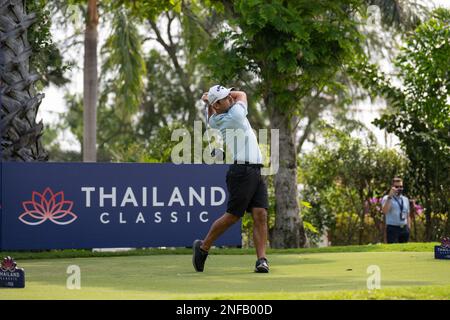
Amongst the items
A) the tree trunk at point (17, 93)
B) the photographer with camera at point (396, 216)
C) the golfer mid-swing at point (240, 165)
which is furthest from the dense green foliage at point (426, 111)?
the golfer mid-swing at point (240, 165)

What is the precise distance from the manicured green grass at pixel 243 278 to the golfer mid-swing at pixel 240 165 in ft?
1.50

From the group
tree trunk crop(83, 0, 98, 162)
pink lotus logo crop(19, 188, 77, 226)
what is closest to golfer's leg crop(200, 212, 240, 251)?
pink lotus logo crop(19, 188, 77, 226)

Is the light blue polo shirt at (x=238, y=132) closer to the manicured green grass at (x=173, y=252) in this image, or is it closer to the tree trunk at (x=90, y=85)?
the manicured green grass at (x=173, y=252)

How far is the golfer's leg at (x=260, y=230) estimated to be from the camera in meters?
10.1

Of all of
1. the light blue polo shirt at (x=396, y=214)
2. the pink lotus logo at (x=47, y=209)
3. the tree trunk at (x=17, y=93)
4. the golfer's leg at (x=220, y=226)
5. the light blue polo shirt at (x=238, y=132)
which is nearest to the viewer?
the light blue polo shirt at (x=238, y=132)

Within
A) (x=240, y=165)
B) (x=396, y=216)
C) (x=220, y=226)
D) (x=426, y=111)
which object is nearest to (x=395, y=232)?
(x=396, y=216)

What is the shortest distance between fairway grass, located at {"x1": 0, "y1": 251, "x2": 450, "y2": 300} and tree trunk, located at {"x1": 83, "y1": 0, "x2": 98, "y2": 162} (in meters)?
16.1

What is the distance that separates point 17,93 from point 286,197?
6260 millimetres

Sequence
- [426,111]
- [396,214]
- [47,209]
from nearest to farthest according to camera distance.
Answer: [47,209], [396,214], [426,111]

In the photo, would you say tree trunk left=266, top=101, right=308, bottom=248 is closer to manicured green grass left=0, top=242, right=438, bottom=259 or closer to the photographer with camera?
the photographer with camera

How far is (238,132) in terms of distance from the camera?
32.5ft

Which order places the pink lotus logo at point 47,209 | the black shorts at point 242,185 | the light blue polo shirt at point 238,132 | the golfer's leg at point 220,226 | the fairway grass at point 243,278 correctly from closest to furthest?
the fairway grass at point 243,278 < the light blue polo shirt at point 238,132 < the black shorts at point 242,185 < the golfer's leg at point 220,226 < the pink lotus logo at point 47,209

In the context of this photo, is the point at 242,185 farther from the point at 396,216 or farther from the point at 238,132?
the point at 396,216
